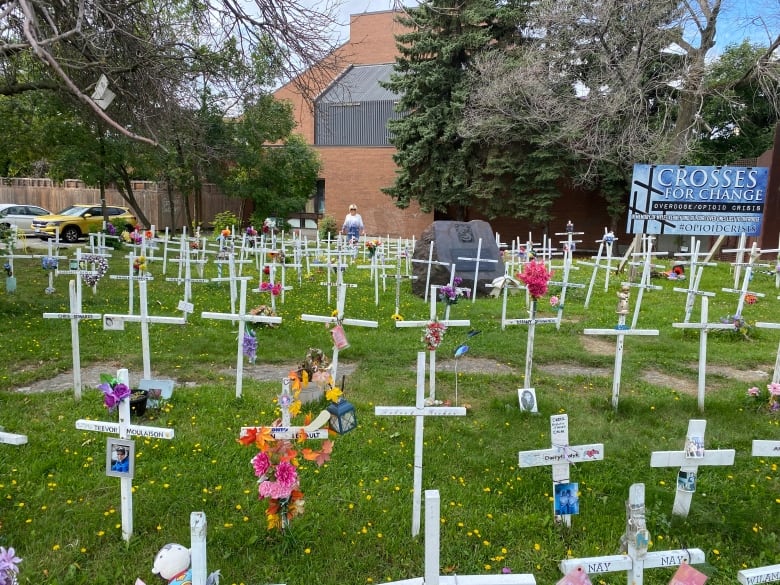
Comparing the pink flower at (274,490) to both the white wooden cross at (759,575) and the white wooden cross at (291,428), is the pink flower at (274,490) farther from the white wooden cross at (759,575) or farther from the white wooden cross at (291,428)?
the white wooden cross at (759,575)

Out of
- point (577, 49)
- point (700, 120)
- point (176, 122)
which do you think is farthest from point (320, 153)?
point (176, 122)

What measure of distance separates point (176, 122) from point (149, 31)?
1.68 metres

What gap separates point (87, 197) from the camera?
93.7 ft

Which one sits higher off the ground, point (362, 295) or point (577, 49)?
point (577, 49)

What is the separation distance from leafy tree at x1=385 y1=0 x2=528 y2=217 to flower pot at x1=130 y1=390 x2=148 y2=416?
1813cm

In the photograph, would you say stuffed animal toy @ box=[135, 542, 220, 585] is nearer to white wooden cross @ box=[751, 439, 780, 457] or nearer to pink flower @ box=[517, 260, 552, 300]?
white wooden cross @ box=[751, 439, 780, 457]

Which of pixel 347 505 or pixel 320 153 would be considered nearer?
pixel 347 505

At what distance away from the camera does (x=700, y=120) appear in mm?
14938

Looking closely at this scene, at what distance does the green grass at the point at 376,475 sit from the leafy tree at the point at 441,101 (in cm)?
1609

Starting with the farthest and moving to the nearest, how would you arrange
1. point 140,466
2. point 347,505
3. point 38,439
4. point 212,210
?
1. point 212,210
2. point 38,439
3. point 140,466
4. point 347,505

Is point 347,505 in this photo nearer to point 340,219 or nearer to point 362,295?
point 362,295

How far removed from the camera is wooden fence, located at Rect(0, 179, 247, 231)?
90.8 feet

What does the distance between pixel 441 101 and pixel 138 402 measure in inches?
774

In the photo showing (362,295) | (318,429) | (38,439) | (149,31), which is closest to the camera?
(318,429)
